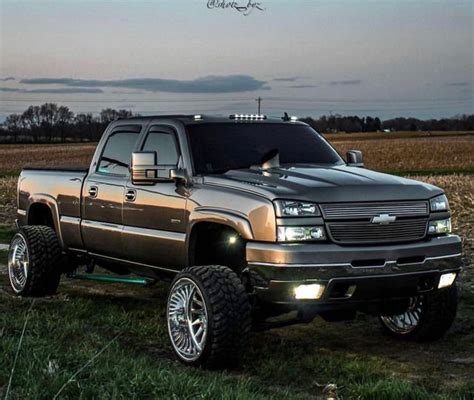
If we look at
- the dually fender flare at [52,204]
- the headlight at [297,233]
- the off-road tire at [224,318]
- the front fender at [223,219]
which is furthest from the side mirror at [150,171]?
the dually fender flare at [52,204]

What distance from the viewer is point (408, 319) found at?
759 cm

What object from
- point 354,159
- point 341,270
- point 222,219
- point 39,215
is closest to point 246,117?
point 354,159

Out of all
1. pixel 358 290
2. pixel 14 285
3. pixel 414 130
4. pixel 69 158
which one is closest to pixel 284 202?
pixel 358 290

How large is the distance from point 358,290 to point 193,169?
1.79 m

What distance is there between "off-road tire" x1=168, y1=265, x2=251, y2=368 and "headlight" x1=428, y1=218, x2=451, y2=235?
60.9 inches

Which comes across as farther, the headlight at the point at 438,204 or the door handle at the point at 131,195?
the door handle at the point at 131,195

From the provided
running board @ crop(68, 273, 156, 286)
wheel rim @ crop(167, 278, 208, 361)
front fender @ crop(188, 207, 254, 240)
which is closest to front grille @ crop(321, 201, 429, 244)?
front fender @ crop(188, 207, 254, 240)

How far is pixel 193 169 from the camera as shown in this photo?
7281mm

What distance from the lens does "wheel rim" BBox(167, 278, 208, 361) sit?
21.4 ft

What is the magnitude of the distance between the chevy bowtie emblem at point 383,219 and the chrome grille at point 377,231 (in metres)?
0.03

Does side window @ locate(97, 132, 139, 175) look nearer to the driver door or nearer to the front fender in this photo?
the driver door

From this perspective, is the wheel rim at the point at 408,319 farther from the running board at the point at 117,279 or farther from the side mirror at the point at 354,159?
the running board at the point at 117,279

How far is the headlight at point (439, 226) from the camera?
6.78 m

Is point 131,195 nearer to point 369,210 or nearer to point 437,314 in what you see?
point 369,210
